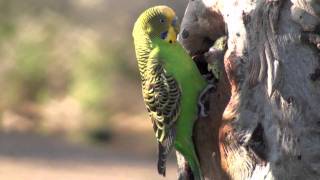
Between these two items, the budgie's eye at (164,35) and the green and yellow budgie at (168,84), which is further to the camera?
the budgie's eye at (164,35)

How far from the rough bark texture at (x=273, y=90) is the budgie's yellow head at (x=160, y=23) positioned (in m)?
0.57

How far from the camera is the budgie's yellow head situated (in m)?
4.27

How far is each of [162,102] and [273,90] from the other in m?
0.77

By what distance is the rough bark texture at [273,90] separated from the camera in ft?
11.6

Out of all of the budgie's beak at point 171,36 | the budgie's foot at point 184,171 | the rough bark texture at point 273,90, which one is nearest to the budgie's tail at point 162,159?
the budgie's foot at point 184,171

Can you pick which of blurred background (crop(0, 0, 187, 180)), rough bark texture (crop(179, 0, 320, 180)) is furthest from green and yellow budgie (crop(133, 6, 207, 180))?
blurred background (crop(0, 0, 187, 180))

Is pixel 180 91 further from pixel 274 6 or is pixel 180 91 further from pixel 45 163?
pixel 45 163

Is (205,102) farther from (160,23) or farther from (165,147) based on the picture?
(160,23)

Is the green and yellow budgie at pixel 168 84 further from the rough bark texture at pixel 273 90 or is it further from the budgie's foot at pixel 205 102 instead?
the rough bark texture at pixel 273 90

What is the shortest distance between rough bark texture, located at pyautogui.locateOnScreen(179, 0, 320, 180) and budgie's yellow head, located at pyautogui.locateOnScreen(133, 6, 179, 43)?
568 millimetres

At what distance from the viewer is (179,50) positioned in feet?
13.5

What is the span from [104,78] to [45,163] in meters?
3.46

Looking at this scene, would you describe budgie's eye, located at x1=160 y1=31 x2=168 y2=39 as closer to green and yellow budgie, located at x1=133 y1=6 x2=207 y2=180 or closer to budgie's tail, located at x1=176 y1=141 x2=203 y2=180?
green and yellow budgie, located at x1=133 y1=6 x2=207 y2=180

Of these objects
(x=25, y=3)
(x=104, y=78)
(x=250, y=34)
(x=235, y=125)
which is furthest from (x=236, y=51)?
(x=25, y=3)
